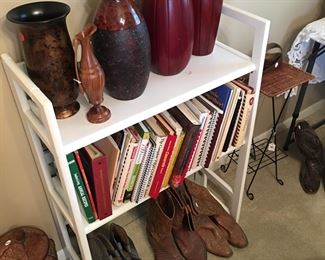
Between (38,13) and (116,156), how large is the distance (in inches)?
15.6

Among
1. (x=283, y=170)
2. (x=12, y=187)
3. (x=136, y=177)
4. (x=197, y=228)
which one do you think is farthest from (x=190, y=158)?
(x=283, y=170)

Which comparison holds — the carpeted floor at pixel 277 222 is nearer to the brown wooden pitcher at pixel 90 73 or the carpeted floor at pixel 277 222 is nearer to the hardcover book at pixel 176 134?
the hardcover book at pixel 176 134

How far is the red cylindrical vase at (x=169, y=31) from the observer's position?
90cm

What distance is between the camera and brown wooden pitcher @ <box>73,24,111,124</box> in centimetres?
79

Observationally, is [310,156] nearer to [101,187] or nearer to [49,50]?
[101,187]

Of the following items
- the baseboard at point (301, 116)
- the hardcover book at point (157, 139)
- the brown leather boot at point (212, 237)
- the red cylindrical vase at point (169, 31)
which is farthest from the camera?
the baseboard at point (301, 116)

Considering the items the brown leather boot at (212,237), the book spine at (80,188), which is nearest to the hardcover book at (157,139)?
the book spine at (80,188)

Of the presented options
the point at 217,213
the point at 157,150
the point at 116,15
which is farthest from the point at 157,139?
the point at 217,213

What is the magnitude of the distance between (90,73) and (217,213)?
3.04 ft

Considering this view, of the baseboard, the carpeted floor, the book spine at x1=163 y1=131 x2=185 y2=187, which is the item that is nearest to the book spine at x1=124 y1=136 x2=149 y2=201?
the book spine at x1=163 y1=131 x2=185 y2=187

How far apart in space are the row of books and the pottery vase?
16 centimetres

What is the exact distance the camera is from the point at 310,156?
66.9 inches

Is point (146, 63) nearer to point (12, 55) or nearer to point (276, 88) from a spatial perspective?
point (12, 55)

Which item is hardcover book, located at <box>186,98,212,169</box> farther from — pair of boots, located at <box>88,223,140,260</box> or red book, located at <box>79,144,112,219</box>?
pair of boots, located at <box>88,223,140,260</box>
